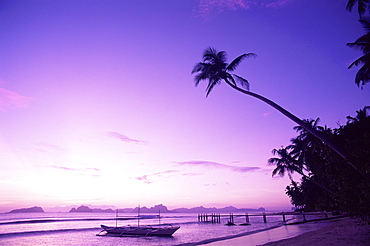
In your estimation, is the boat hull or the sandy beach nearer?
the sandy beach

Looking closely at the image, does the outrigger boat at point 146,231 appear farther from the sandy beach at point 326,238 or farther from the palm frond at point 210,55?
the palm frond at point 210,55

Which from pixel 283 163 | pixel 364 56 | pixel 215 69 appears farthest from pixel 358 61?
pixel 283 163

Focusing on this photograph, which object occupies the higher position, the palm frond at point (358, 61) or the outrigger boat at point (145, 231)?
the palm frond at point (358, 61)

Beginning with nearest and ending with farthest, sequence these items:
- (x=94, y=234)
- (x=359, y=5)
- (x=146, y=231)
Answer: (x=359, y=5), (x=146, y=231), (x=94, y=234)

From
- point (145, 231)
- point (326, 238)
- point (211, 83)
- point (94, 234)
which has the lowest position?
point (94, 234)

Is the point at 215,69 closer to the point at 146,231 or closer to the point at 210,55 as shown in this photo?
the point at 210,55

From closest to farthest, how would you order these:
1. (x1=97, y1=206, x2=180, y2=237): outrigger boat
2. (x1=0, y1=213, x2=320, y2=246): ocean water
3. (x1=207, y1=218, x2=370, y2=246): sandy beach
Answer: (x1=207, y1=218, x2=370, y2=246): sandy beach → (x1=0, y1=213, x2=320, y2=246): ocean water → (x1=97, y1=206, x2=180, y2=237): outrigger boat

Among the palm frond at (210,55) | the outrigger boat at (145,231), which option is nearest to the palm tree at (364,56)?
the palm frond at (210,55)

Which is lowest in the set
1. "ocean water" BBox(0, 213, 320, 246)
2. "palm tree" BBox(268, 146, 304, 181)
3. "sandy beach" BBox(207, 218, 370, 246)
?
"ocean water" BBox(0, 213, 320, 246)

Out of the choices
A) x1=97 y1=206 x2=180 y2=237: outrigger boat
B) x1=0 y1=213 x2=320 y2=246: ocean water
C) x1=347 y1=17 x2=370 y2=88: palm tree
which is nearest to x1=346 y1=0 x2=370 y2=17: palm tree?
x1=347 y1=17 x2=370 y2=88: palm tree

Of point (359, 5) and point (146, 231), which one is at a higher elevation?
point (359, 5)

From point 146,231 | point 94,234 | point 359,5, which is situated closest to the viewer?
point 359,5

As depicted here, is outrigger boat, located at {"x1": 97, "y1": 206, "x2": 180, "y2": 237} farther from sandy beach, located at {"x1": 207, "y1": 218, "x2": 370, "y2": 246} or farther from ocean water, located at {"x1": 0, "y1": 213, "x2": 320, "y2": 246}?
sandy beach, located at {"x1": 207, "y1": 218, "x2": 370, "y2": 246}

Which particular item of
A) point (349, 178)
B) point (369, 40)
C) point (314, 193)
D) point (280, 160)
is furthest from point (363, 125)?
point (314, 193)
